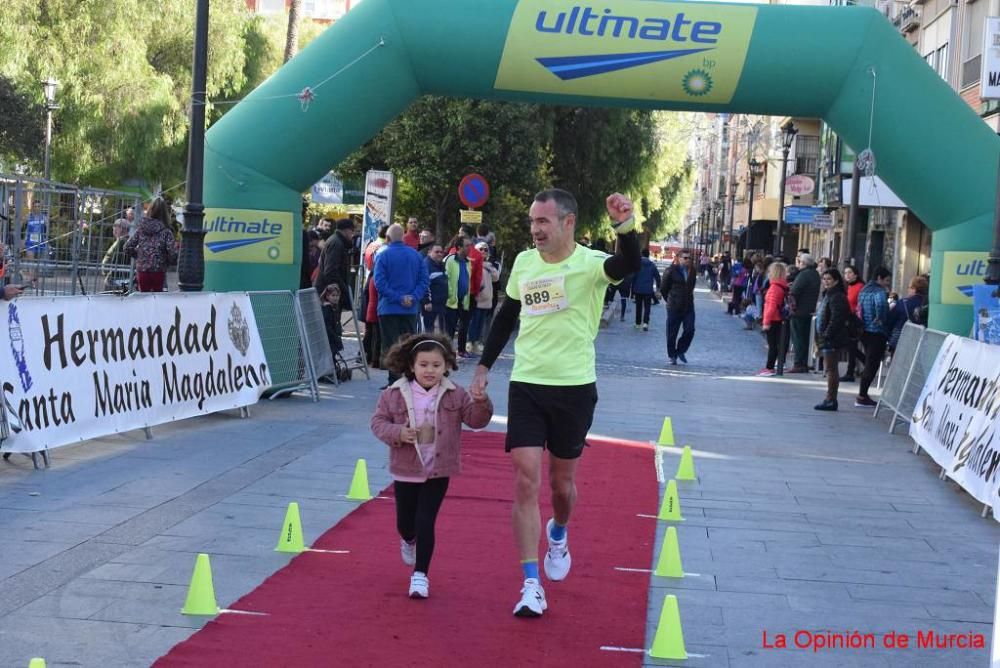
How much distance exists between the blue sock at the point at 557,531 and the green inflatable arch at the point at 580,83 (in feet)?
25.7

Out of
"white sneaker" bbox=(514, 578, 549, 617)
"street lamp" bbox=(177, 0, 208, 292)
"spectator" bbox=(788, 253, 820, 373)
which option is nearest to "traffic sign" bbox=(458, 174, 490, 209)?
"spectator" bbox=(788, 253, 820, 373)

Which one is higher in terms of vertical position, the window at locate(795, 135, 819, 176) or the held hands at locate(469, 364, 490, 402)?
the window at locate(795, 135, 819, 176)

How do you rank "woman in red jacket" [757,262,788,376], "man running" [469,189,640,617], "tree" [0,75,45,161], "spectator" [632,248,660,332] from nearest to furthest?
"man running" [469,189,640,617]
"woman in red jacket" [757,262,788,376]
"spectator" [632,248,660,332]
"tree" [0,75,45,161]

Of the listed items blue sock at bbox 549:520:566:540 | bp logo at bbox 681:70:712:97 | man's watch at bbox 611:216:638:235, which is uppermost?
bp logo at bbox 681:70:712:97

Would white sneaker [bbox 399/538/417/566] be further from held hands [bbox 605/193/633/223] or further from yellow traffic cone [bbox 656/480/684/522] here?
yellow traffic cone [bbox 656/480/684/522]

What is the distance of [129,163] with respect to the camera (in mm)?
35500

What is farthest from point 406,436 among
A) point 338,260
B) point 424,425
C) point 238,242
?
point 338,260

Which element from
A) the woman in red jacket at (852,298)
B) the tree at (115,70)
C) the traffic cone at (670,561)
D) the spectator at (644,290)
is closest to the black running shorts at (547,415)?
the traffic cone at (670,561)

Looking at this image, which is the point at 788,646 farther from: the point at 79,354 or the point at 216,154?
the point at 216,154

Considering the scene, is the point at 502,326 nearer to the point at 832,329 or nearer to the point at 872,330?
the point at 832,329

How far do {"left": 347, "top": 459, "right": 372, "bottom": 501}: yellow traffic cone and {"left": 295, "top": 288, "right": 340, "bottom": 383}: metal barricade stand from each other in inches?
212

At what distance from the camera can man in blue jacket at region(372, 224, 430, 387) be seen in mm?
13727

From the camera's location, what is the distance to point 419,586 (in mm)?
6027

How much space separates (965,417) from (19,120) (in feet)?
93.9
